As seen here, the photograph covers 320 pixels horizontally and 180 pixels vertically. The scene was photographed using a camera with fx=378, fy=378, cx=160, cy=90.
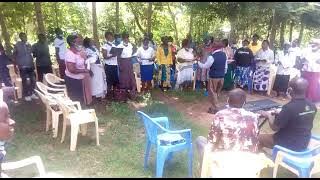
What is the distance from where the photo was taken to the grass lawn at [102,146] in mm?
4785

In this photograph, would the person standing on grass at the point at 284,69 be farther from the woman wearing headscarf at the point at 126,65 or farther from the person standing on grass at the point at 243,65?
the woman wearing headscarf at the point at 126,65

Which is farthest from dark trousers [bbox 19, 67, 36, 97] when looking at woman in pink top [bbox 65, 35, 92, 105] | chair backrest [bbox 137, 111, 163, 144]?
chair backrest [bbox 137, 111, 163, 144]

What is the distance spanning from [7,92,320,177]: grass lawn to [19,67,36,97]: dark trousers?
2.16 feet

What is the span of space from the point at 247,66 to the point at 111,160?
5.26 metres

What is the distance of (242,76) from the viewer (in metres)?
9.51

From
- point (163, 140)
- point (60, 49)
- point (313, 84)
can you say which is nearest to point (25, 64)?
point (60, 49)

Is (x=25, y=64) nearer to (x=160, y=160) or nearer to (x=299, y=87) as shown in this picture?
(x=160, y=160)

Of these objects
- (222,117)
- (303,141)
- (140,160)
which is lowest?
(140,160)

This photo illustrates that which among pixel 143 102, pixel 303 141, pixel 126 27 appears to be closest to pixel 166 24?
pixel 126 27

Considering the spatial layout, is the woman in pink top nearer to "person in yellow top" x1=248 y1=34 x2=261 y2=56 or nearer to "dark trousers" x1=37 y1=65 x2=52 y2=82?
"dark trousers" x1=37 y1=65 x2=52 y2=82

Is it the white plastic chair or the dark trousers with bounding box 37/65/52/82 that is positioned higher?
the dark trousers with bounding box 37/65/52/82

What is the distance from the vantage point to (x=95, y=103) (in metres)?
7.72

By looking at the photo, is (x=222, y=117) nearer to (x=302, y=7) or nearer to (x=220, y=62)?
(x=220, y=62)

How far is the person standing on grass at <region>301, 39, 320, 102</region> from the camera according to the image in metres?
7.86
